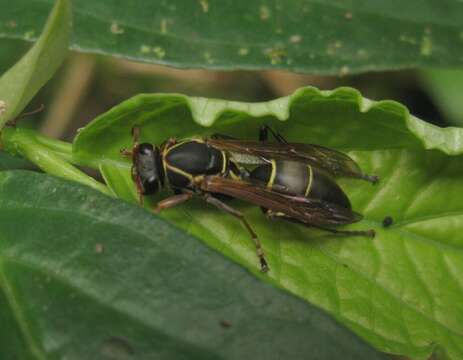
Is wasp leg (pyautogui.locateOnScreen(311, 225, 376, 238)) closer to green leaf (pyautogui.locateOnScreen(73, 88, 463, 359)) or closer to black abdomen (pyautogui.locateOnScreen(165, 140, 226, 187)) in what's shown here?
green leaf (pyautogui.locateOnScreen(73, 88, 463, 359))

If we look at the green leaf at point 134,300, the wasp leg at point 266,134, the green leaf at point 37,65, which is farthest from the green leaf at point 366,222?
the green leaf at point 134,300

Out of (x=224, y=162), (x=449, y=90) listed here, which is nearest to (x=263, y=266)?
(x=224, y=162)

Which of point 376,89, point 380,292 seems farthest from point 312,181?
point 376,89

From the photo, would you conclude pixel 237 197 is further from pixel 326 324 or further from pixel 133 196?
pixel 326 324

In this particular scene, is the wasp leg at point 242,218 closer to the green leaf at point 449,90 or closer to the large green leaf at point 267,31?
the large green leaf at point 267,31

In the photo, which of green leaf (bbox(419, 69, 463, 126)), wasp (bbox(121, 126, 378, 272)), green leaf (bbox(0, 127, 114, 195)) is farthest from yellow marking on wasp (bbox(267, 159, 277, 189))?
green leaf (bbox(419, 69, 463, 126))

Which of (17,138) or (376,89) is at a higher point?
(17,138)

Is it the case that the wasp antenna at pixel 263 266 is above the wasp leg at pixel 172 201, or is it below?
below
